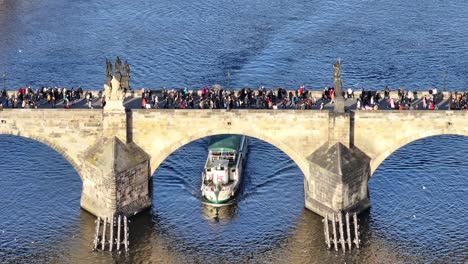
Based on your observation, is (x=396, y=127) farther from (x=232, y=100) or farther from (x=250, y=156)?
(x=250, y=156)

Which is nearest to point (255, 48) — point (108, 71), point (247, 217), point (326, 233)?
point (247, 217)

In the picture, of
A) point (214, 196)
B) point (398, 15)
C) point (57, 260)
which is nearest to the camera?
point (57, 260)

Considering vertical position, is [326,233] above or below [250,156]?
below

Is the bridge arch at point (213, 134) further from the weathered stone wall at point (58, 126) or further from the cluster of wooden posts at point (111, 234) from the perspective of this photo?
the cluster of wooden posts at point (111, 234)

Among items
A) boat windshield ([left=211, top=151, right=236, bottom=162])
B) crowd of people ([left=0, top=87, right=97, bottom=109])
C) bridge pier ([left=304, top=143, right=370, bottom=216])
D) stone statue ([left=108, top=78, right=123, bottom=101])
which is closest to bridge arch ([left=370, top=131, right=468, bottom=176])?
bridge pier ([left=304, top=143, right=370, bottom=216])

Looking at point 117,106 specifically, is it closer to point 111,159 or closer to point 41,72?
point 111,159

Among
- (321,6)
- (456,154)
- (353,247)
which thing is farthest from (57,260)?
(321,6)
